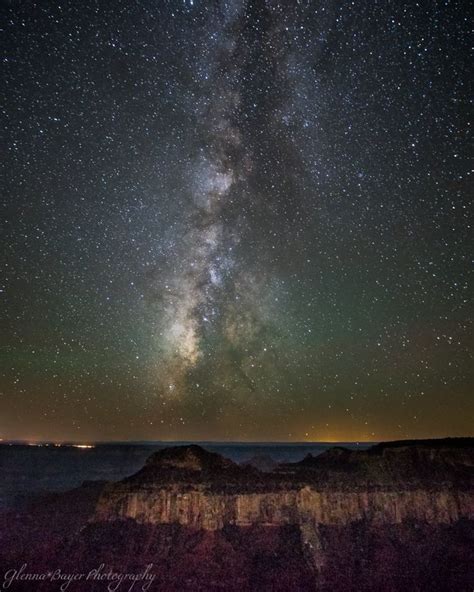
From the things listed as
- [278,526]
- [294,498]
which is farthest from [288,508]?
[278,526]

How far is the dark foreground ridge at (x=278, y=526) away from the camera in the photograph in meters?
27.2

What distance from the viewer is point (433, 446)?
3659 centimetres

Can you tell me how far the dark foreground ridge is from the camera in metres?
27.2

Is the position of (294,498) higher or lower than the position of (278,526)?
higher

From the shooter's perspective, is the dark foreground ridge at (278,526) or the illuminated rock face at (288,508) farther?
the illuminated rock face at (288,508)

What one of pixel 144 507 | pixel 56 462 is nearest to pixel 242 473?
pixel 144 507

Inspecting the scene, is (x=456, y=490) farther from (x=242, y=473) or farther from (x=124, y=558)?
(x=124, y=558)

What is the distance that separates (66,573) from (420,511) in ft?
94.4

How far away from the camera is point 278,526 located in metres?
30.8

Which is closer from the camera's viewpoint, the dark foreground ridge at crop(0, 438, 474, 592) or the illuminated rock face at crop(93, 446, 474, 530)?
the dark foreground ridge at crop(0, 438, 474, 592)

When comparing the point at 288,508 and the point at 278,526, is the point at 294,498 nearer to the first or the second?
the point at 288,508

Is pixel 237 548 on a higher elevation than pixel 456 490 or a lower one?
lower

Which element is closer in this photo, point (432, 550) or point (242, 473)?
point (432, 550)

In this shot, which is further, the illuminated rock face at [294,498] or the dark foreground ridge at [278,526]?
the illuminated rock face at [294,498]
